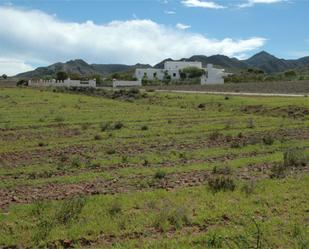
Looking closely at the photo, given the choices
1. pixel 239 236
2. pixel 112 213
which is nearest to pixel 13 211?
pixel 112 213

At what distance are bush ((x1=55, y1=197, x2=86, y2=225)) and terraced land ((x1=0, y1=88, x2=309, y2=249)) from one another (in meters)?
0.02

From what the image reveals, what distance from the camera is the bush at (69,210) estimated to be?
398 inches

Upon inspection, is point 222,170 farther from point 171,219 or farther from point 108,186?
point 171,219

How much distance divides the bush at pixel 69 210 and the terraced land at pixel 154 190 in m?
0.02

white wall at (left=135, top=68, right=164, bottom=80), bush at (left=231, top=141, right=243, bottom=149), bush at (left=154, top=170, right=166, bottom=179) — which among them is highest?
white wall at (left=135, top=68, right=164, bottom=80)

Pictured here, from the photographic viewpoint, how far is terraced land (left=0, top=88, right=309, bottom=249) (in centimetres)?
926

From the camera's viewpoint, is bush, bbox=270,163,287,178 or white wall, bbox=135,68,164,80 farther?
white wall, bbox=135,68,164,80

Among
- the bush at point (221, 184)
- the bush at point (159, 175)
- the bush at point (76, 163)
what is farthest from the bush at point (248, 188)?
the bush at point (76, 163)

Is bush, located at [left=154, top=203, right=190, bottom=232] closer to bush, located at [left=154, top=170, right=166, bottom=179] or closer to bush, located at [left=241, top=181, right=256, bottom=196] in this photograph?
bush, located at [left=241, top=181, right=256, bottom=196]

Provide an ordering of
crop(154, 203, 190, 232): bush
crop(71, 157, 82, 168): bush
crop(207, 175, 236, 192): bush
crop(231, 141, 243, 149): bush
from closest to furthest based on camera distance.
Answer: crop(154, 203, 190, 232): bush → crop(207, 175, 236, 192): bush → crop(71, 157, 82, 168): bush → crop(231, 141, 243, 149): bush

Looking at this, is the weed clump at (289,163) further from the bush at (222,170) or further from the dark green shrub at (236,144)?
the dark green shrub at (236,144)

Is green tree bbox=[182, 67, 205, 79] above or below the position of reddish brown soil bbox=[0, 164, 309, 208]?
above

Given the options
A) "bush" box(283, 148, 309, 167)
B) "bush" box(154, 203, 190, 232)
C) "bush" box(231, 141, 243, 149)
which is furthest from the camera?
"bush" box(231, 141, 243, 149)

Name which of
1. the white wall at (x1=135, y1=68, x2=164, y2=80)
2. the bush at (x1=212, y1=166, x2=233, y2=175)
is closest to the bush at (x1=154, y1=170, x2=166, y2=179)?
the bush at (x1=212, y1=166, x2=233, y2=175)
